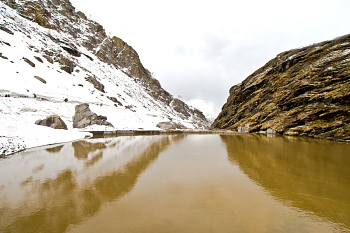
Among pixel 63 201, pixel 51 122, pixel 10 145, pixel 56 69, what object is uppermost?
pixel 56 69

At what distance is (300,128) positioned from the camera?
A: 35.1 m

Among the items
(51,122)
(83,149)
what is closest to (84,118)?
(51,122)

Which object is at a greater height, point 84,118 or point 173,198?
point 84,118

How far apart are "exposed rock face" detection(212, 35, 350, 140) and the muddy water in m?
25.5

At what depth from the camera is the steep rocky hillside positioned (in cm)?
4316

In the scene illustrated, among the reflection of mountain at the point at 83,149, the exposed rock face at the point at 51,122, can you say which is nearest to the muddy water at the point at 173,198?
the reflection of mountain at the point at 83,149

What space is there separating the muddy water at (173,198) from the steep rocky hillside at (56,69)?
92.9 feet

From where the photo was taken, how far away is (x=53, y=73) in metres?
64.6

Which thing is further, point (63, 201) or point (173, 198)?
point (173, 198)

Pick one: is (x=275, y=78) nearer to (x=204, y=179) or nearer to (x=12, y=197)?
(x=204, y=179)

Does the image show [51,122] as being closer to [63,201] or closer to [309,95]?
[63,201]

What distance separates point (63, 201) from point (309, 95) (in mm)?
47168

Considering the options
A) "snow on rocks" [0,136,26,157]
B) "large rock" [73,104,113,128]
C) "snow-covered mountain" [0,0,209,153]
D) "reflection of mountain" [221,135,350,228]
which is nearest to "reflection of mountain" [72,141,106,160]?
"snow on rocks" [0,136,26,157]

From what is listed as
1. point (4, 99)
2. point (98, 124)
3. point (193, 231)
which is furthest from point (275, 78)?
point (4, 99)
